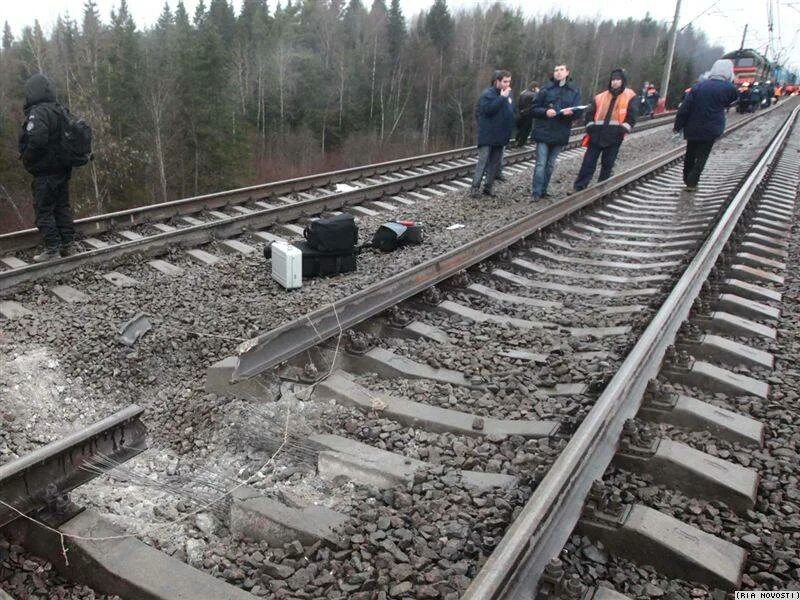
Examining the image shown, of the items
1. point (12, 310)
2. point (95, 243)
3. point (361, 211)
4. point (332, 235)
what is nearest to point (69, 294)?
point (12, 310)

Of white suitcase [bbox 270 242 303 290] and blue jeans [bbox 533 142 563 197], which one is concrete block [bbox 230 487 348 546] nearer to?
white suitcase [bbox 270 242 303 290]

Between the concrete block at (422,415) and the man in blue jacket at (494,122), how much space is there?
684 cm

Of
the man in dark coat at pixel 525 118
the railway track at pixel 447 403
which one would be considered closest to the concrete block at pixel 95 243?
the railway track at pixel 447 403

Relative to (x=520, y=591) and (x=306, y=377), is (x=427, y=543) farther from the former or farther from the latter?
(x=306, y=377)

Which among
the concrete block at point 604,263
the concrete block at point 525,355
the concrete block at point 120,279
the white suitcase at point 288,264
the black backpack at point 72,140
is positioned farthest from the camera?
the black backpack at point 72,140

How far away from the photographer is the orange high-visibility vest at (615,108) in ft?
30.3

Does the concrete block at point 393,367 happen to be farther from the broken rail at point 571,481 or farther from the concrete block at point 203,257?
the concrete block at point 203,257

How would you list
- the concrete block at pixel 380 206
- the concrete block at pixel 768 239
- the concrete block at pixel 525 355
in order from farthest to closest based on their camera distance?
the concrete block at pixel 380 206 → the concrete block at pixel 768 239 → the concrete block at pixel 525 355

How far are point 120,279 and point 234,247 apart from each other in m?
1.34

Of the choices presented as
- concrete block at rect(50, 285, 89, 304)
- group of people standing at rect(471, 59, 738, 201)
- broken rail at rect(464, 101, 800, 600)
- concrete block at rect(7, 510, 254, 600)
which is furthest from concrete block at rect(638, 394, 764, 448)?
group of people standing at rect(471, 59, 738, 201)

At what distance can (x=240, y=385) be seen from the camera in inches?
132

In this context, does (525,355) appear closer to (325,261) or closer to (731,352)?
(731,352)

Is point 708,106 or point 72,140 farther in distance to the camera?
point 708,106

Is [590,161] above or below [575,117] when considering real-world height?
below
